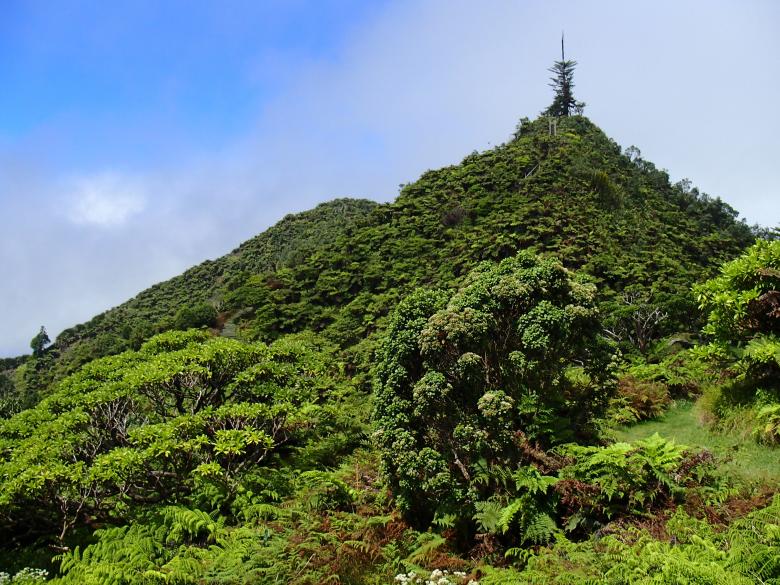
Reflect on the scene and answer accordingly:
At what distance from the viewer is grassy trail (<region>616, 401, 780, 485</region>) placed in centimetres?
736

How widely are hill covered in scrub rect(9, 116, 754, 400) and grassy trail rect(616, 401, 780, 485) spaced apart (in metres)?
6.95

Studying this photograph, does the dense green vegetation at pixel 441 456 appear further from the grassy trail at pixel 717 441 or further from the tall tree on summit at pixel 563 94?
the tall tree on summit at pixel 563 94

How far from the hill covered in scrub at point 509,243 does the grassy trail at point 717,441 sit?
6.95 metres

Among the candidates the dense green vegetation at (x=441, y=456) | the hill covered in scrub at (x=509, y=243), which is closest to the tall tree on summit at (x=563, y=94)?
the hill covered in scrub at (x=509, y=243)

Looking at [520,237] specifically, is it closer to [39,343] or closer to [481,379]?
[481,379]

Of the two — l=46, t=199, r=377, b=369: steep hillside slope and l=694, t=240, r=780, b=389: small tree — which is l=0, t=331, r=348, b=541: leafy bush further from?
l=46, t=199, r=377, b=369: steep hillside slope

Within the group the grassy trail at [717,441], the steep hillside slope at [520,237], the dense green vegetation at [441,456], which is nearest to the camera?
the dense green vegetation at [441,456]

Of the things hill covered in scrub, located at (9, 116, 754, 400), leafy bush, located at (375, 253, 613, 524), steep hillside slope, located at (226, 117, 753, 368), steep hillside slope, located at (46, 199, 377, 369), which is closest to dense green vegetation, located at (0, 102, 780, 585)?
leafy bush, located at (375, 253, 613, 524)

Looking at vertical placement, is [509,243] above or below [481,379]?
above

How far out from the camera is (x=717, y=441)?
9031 mm

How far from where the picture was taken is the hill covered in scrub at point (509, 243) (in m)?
26.1

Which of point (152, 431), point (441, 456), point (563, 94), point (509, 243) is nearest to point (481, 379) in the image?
point (441, 456)

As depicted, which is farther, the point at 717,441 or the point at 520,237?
the point at 520,237

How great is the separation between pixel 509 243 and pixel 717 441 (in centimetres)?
2024
